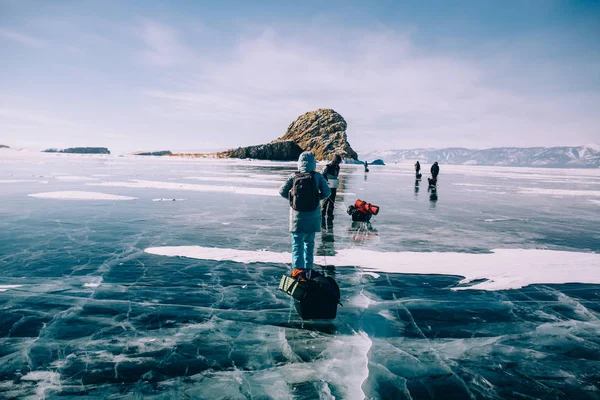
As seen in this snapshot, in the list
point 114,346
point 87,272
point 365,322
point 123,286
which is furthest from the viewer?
point 87,272

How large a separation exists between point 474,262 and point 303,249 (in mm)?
4291

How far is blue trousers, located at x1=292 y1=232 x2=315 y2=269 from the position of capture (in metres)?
5.86

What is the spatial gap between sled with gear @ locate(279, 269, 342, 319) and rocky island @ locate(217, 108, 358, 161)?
376ft

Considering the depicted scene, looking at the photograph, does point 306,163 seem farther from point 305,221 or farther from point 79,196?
point 79,196

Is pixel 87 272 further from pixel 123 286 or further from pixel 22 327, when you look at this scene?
pixel 22 327

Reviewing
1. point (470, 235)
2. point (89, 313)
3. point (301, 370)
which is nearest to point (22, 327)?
point (89, 313)

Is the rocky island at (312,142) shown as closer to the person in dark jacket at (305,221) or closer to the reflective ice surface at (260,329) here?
the reflective ice surface at (260,329)

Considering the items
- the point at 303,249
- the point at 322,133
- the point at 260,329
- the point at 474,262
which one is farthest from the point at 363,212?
the point at 322,133

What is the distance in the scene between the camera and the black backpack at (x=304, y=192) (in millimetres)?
5531

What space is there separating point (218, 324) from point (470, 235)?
8571mm

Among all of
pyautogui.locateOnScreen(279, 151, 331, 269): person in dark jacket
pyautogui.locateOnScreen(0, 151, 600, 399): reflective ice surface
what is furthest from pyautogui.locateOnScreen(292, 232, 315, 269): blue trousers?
pyautogui.locateOnScreen(0, 151, 600, 399): reflective ice surface

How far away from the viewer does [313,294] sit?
4742mm

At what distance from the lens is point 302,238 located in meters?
5.88

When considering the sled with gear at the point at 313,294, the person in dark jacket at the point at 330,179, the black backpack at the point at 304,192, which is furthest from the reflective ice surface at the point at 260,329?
the person in dark jacket at the point at 330,179
